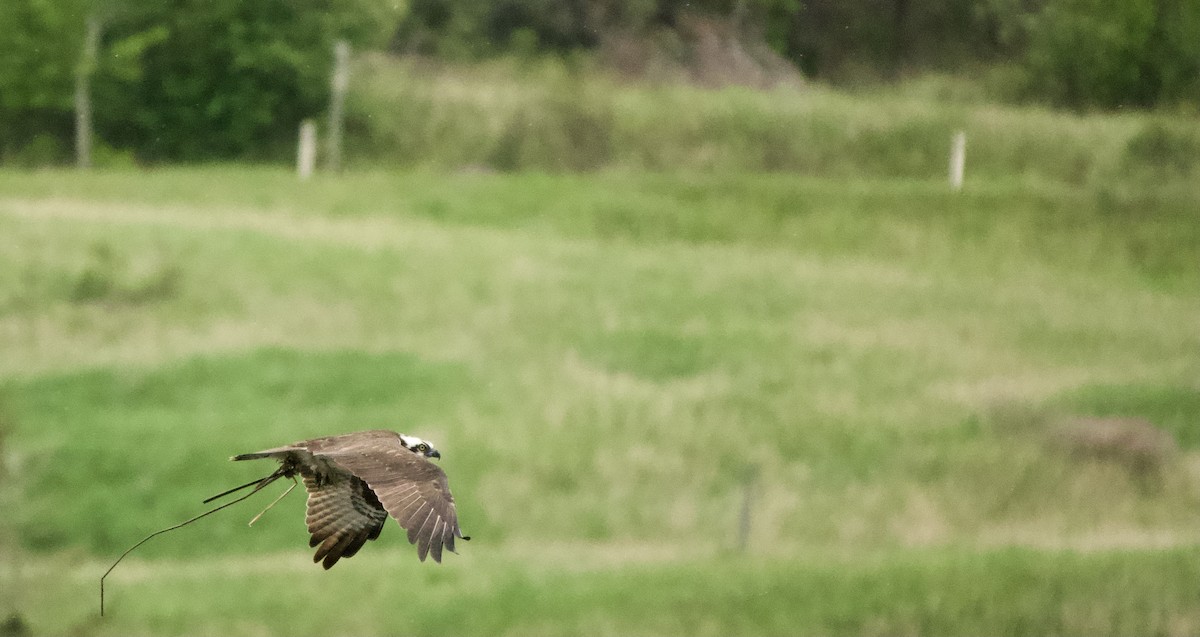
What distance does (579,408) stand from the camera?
16.4 m

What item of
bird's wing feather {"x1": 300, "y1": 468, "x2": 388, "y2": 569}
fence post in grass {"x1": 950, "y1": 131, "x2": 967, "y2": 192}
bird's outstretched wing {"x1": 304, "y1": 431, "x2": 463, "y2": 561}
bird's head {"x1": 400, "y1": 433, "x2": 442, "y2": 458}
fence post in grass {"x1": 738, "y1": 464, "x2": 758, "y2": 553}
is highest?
bird's outstretched wing {"x1": 304, "y1": 431, "x2": 463, "y2": 561}

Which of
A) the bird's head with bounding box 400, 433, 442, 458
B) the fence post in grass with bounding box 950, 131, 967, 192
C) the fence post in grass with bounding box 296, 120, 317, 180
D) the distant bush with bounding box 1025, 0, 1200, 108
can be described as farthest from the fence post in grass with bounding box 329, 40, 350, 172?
the bird's head with bounding box 400, 433, 442, 458

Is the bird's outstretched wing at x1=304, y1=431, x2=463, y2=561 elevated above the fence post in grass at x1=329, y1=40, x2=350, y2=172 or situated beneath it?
elevated above

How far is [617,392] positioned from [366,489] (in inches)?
486

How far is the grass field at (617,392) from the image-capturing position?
1280cm

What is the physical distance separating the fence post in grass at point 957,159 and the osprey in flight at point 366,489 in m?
14.2

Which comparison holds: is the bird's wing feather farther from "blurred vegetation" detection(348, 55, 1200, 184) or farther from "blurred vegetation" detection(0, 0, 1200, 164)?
"blurred vegetation" detection(348, 55, 1200, 184)

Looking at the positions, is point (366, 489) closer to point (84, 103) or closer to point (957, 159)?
point (957, 159)

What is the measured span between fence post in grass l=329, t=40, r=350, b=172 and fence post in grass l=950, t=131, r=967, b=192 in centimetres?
756

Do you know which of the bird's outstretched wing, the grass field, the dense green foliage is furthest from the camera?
the dense green foliage

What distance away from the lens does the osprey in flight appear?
134 inches

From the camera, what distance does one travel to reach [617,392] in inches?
652

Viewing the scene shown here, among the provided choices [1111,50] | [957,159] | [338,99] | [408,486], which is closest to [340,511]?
[408,486]

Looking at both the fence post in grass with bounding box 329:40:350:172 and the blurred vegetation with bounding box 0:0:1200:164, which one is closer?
the blurred vegetation with bounding box 0:0:1200:164
